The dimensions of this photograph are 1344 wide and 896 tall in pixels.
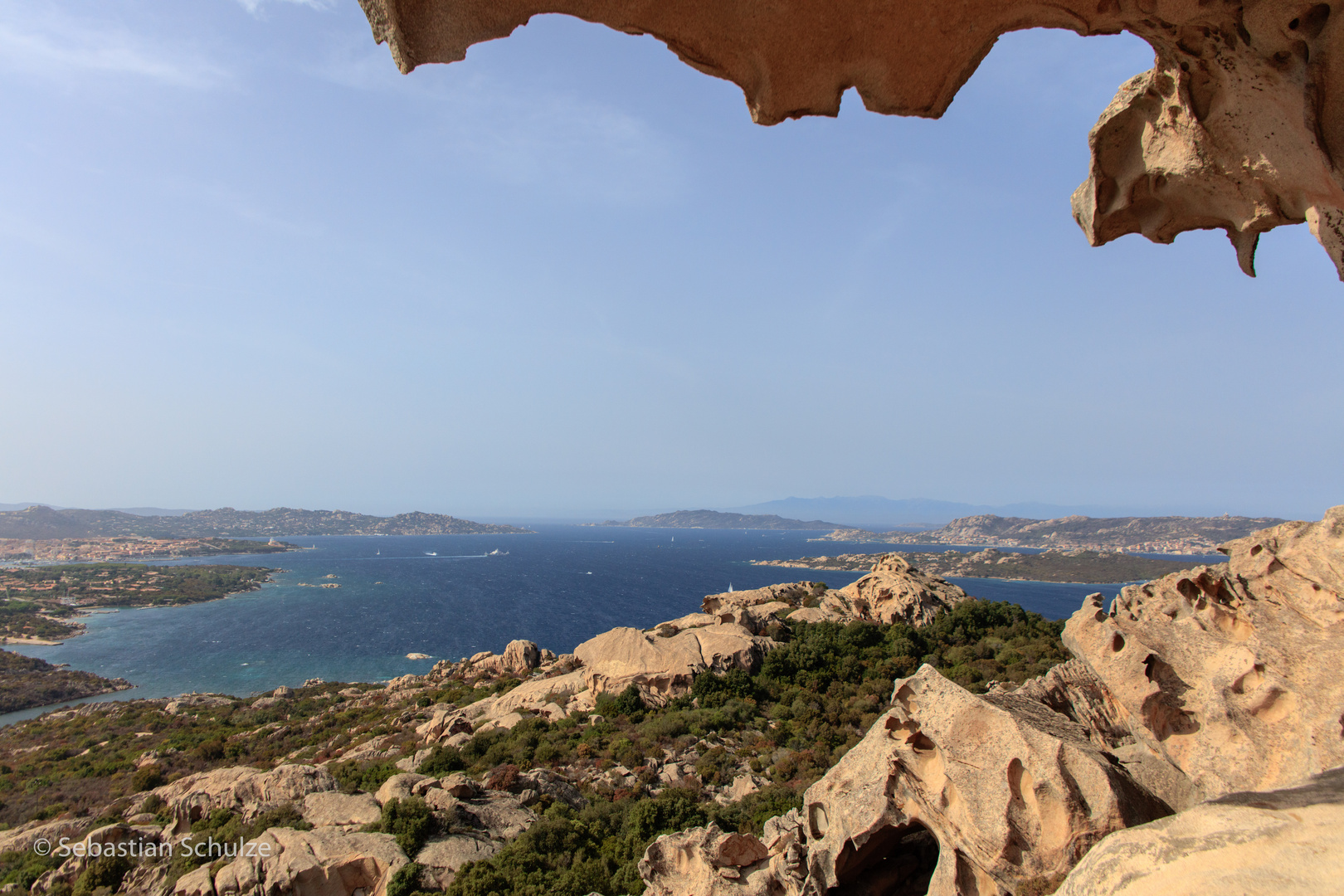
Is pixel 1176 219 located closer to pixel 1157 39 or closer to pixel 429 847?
pixel 1157 39

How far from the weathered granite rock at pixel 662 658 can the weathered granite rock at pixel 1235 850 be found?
22494mm

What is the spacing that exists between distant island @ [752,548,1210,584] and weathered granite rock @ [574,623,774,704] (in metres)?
80.9

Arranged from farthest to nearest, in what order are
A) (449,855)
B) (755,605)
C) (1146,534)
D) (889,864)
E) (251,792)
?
1. (1146,534)
2. (755,605)
3. (251,792)
4. (449,855)
5. (889,864)

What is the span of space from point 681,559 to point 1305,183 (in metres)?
162

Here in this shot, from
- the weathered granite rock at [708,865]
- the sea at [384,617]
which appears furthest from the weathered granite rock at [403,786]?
the sea at [384,617]

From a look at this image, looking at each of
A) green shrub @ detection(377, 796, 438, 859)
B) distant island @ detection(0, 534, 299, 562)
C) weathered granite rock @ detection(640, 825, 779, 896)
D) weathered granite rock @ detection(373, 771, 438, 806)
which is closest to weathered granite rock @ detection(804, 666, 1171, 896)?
weathered granite rock @ detection(640, 825, 779, 896)

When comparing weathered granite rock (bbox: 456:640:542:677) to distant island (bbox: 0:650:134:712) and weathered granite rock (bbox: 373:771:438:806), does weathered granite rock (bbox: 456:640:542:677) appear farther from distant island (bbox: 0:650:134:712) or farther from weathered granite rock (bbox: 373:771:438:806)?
distant island (bbox: 0:650:134:712)

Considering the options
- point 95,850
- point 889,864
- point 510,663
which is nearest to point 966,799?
point 889,864

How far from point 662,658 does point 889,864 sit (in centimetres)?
1796

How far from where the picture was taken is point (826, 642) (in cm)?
2723

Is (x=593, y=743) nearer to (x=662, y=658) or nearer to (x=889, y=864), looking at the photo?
(x=662, y=658)

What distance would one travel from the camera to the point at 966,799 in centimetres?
601

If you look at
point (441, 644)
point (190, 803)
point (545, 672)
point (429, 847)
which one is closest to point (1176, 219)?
point (429, 847)

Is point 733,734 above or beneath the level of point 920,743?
beneath
